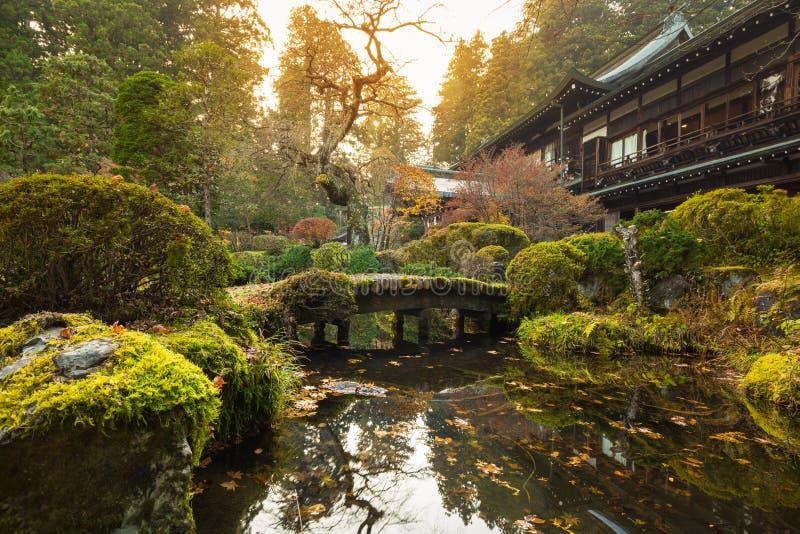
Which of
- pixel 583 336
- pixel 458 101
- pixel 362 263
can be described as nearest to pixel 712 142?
pixel 583 336

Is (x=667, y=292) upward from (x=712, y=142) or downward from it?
downward

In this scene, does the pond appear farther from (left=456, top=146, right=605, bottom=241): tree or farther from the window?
the window

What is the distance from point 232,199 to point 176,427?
21.3 metres

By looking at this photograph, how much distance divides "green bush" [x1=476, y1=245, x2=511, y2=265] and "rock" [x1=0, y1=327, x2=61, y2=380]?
1009 cm

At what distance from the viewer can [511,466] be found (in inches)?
119

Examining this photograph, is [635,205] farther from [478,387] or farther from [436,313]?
[478,387]

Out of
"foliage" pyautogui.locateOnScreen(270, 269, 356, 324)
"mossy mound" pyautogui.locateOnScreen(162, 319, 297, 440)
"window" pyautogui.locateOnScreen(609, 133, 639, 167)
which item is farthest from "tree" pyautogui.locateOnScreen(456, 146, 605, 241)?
"mossy mound" pyautogui.locateOnScreen(162, 319, 297, 440)

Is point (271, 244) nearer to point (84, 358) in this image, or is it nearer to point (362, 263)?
point (362, 263)

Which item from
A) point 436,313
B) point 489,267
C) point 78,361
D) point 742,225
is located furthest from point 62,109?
point 742,225

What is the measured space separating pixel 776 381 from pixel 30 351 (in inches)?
274

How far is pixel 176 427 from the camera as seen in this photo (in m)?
1.72

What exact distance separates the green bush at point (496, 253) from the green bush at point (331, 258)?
14.7 ft

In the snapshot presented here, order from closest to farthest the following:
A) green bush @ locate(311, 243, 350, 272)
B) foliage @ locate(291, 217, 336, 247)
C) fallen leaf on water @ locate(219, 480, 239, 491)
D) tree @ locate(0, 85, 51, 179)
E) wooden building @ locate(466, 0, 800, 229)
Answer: fallen leaf on water @ locate(219, 480, 239, 491), wooden building @ locate(466, 0, 800, 229), tree @ locate(0, 85, 51, 179), green bush @ locate(311, 243, 350, 272), foliage @ locate(291, 217, 336, 247)

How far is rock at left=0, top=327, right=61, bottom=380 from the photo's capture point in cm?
184
